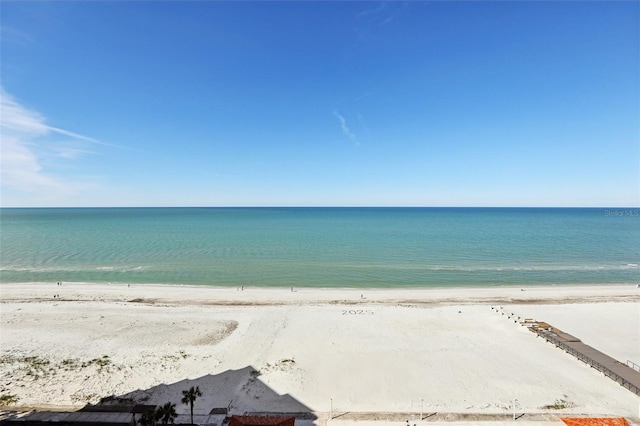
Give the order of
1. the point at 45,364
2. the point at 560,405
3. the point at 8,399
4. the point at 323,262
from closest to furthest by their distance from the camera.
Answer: the point at 560,405 → the point at 8,399 → the point at 45,364 → the point at 323,262

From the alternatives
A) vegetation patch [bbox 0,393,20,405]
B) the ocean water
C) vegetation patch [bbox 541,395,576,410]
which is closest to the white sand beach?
vegetation patch [bbox 541,395,576,410]

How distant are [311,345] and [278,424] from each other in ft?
36.7

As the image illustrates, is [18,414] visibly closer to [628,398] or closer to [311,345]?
[311,345]

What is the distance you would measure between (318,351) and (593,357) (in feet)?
67.8

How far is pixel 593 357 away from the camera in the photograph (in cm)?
2280

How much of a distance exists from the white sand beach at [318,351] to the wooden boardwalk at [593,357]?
2.15ft

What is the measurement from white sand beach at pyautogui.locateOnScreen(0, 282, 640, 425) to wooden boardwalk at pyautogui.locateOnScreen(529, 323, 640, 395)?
66 cm

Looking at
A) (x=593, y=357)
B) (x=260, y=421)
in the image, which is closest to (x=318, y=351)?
(x=260, y=421)

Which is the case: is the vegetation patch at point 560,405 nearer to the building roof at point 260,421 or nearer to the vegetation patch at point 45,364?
the building roof at point 260,421

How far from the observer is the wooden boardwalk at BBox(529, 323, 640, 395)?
19.8 m

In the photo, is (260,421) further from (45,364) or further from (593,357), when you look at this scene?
(593,357)

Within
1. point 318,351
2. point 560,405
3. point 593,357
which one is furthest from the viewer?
point 318,351

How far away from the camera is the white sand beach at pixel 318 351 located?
18.6 metres

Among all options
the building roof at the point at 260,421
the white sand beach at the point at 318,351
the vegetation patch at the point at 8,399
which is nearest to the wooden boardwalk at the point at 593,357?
the white sand beach at the point at 318,351
